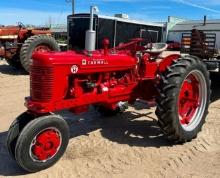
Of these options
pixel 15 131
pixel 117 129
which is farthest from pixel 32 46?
pixel 15 131

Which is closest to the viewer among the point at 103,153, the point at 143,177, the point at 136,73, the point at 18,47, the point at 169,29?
the point at 143,177

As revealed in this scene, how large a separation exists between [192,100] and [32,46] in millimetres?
7396

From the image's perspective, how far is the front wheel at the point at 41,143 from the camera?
163 inches

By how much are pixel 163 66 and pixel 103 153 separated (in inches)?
71.3

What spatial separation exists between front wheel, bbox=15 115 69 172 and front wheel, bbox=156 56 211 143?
4.69 ft

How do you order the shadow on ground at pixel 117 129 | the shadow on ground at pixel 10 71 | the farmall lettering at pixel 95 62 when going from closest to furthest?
the farmall lettering at pixel 95 62
the shadow on ground at pixel 117 129
the shadow on ground at pixel 10 71

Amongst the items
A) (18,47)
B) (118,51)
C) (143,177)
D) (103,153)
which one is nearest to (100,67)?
(118,51)

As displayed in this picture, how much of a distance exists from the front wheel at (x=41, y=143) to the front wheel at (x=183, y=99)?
4.69 ft

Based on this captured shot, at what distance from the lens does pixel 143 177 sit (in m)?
4.31

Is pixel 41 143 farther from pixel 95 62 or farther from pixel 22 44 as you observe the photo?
pixel 22 44

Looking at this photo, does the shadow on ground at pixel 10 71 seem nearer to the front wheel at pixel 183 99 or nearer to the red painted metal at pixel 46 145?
the front wheel at pixel 183 99

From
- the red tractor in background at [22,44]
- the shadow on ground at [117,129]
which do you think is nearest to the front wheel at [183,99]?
the shadow on ground at [117,129]

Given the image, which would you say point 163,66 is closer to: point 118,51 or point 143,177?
point 118,51

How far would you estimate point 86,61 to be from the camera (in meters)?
4.78
